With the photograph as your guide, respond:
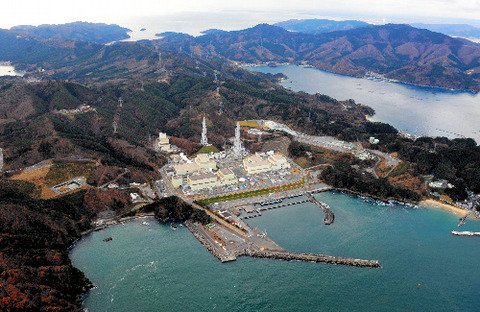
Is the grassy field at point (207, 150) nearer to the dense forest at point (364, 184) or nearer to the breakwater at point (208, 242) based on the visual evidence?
the dense forest at point (364, 184)

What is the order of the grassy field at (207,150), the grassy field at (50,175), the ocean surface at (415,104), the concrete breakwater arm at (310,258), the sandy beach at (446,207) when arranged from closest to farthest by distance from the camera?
1. the concrete breakwater arm at (310,258)
2. the grassy field at (50,175)
3. the sandy beach at (446,207)
4. the grassy field at (207,150)
5. the ocean surface at (415,104)

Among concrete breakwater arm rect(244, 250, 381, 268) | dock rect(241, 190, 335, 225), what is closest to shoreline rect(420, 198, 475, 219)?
dock rect(241, 190, 335, 225)

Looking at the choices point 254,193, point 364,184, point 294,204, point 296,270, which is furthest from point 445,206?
point 296,270

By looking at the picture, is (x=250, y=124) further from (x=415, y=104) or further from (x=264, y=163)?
(x=415, y=104)

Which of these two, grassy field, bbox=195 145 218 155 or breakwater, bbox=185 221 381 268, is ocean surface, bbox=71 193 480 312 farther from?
grassy field, bbox=195 145 218 155

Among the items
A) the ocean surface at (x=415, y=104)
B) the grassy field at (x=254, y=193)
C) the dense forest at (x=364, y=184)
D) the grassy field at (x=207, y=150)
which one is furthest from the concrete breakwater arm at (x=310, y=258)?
the ocean surface at (x=415, y=104)

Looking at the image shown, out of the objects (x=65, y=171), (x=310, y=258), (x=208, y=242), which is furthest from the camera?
(x=65, y=171)
